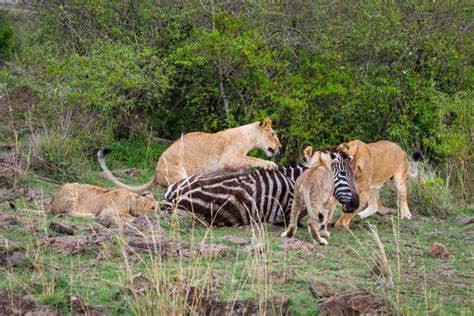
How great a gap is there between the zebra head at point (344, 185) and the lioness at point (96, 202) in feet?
6.45

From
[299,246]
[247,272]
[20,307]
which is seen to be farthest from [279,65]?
[20,307]

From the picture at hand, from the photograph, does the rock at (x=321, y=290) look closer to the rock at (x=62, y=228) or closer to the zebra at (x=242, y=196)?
the rock at (x=62, y=228)

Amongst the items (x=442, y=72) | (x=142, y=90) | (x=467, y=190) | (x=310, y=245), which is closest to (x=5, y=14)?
(x=142, y=90)

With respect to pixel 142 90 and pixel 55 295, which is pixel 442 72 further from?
pixel 55 295

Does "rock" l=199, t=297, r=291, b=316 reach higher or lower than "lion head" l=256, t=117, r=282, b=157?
higher

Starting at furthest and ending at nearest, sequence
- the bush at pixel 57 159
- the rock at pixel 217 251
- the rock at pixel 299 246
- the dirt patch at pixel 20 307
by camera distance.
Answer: the bush at pixel 57 159 < the rock at pixel 299 246 < the rock at pixel 217 251 < the dirt patch at pixel 20 307

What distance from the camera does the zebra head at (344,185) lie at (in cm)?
981

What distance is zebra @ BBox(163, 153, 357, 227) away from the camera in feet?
32.3

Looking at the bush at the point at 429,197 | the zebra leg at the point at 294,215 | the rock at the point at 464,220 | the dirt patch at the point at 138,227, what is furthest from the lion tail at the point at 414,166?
the dirt patch at the point at 138,227

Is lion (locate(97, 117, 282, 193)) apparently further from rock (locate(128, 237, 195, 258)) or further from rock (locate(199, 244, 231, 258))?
rock (locate(199, 244, 231, 258))

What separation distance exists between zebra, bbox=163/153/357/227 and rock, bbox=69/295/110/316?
11.6ft

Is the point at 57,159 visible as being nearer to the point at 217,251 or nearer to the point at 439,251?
the point at 217,251

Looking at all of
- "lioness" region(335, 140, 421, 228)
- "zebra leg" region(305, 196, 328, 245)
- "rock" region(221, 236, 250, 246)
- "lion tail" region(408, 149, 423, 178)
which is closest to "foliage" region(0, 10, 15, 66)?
"lion tail" region(408, 149, 423, 178)

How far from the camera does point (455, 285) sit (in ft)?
24.0
